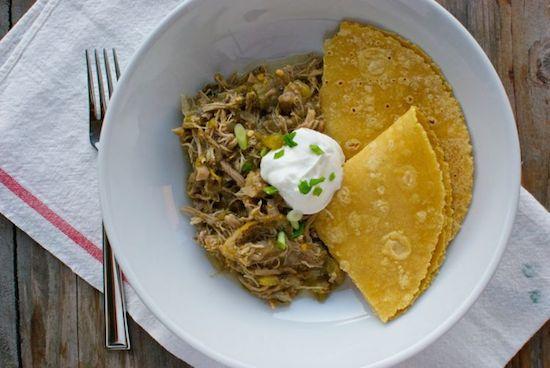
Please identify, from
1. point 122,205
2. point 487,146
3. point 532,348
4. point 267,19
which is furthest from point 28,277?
point 532,348

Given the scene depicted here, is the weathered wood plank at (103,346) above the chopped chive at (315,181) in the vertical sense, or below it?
below

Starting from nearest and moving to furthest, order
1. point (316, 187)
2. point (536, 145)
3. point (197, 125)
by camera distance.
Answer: point (316, 187), point (197, 125), point (536, 145)

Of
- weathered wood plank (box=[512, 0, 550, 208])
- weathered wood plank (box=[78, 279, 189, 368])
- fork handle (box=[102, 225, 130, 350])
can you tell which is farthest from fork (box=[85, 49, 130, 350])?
weathered wood plank (box=[512, 0, 550, 208])

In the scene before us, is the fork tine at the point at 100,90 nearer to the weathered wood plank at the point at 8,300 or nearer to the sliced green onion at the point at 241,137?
the sliced green onion at the point at 241,137

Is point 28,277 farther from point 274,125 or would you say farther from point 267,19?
point 267,19

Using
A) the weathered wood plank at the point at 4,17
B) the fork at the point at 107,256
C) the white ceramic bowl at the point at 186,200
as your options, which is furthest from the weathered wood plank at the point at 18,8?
the white ceramic bowl at the point at 186,200

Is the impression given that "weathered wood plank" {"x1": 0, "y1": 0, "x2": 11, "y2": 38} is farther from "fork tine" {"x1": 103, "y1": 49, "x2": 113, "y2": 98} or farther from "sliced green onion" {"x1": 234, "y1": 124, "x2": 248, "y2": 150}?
"sliced green onion" {"x1": 234, "y1": 124, "x2": 248, "y2": 150}

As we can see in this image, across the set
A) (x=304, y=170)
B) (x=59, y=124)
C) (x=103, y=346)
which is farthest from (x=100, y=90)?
(x=103, y=346)
